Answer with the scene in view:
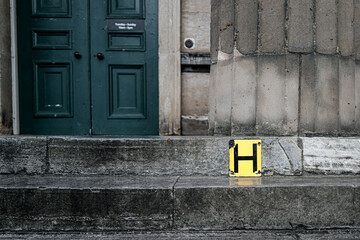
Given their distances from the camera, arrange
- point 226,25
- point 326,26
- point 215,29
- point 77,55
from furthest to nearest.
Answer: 1. point 77,55
2. point 215,29
3. point 226,25
4. point 326,26

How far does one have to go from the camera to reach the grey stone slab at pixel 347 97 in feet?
6.81

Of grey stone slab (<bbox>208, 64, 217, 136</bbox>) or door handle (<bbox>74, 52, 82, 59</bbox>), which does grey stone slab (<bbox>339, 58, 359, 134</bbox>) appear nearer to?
grey stone slab (<bbox>208, 64, 217, 136</bbox>)

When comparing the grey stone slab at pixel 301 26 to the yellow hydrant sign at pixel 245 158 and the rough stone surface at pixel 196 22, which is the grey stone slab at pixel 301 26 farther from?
the rough stone surface at pixel 196 22

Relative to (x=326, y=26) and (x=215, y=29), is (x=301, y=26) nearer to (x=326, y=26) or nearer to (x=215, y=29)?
(x=326, y=26)

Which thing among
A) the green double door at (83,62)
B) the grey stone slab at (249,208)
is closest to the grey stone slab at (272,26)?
the grey stone slab at (249,208)

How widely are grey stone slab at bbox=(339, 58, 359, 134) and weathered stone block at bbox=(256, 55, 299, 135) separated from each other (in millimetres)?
409

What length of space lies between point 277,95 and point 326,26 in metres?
0.70

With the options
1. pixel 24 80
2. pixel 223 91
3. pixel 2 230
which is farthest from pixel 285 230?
pixel 24 80

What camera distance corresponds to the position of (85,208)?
1622 millimetres

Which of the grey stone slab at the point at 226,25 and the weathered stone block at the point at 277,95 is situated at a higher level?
Result: the grey stone slab at the point at 226,25

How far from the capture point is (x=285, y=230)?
1.62 m

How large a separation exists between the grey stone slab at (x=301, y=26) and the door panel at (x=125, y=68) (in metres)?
2.20

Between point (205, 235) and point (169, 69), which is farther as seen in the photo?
point (169, 69)

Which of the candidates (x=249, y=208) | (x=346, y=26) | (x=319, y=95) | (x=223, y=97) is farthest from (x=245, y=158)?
(x=346, y=26)
